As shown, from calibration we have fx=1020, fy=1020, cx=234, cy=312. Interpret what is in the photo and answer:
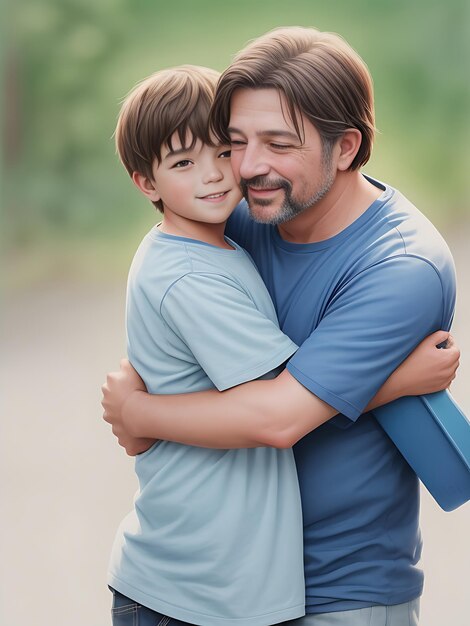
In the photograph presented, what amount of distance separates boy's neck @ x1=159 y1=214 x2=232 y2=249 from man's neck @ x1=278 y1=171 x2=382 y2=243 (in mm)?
126

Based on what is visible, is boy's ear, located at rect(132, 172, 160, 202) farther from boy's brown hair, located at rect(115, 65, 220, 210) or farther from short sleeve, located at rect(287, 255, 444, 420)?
short sleeve, located at rect(287, 255, 444, 420)

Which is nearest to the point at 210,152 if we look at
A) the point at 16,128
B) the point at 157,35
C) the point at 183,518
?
the point at 183,518

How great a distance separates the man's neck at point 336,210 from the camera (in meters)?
1.53

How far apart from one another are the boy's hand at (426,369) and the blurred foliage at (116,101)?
8.42 feet

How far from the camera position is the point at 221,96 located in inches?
56.6

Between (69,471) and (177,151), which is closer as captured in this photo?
(177,151)

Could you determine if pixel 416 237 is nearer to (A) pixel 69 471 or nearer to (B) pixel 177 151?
(B) pixel 177 151

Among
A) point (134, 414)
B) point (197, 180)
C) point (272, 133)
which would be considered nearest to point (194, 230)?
point (197, 180)

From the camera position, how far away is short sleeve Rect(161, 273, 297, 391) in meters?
1.38

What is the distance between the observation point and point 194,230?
4.86 feet

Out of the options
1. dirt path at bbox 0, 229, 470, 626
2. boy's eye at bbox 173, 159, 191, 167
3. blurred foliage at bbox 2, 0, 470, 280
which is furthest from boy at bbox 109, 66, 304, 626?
blurred foliage at bbox 2, 0, 470, 280

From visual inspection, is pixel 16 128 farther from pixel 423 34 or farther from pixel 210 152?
pixel 210 152

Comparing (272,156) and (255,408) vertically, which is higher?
(272,156)

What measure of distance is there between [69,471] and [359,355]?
264 centimetres
